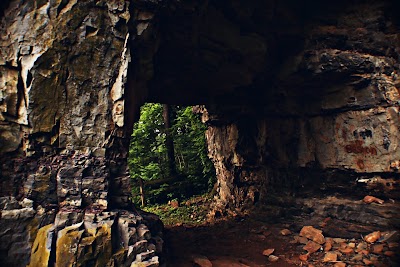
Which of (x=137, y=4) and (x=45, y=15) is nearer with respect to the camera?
(x=45, y=15)

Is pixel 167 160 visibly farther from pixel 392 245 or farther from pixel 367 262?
pixel 392 245

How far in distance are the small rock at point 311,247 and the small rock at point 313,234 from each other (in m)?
0.18

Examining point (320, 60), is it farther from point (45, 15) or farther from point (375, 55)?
point (45, 15)

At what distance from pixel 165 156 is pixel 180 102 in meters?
7.34

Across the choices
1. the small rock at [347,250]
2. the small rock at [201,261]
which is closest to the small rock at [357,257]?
the small rock at [347,250]

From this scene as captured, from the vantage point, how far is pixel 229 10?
8906 millimetres

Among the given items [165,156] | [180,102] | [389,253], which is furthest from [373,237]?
[165,156]

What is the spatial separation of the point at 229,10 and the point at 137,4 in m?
3.12

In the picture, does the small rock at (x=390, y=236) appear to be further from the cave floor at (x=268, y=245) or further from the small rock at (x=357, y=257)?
the small rock at (x=357, y=257)

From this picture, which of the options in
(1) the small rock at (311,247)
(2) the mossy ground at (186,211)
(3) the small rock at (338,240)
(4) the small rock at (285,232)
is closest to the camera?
(1) the small rock at (311,247)

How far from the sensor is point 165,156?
62.5 feet

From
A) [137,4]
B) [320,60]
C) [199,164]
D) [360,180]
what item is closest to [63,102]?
[137,4]

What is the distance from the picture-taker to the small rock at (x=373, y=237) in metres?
8.38

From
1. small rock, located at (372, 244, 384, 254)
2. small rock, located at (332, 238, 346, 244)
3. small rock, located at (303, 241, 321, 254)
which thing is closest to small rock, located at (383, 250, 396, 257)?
small rock, located at (372, 244, 384, 254)
